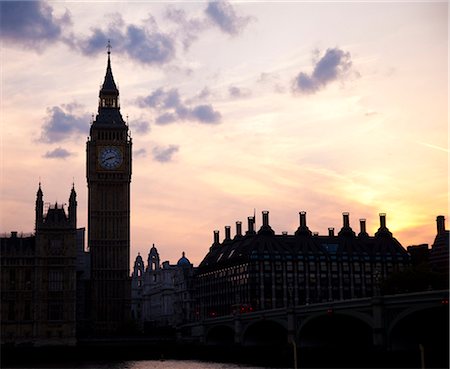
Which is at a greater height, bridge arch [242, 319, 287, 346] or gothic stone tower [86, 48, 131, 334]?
gothic stone tower [86, 48, 131, 334]

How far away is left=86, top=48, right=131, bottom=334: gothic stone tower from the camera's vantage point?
168250mm

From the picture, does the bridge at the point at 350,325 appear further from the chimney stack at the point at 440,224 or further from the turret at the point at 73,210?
the chimney stack at the point at 440,224

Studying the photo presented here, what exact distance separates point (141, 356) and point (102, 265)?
32.5 metres

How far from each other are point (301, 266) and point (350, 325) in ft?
188

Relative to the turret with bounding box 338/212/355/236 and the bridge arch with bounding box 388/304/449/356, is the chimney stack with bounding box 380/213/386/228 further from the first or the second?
the bridge arch with bounding box 388/304/449/356

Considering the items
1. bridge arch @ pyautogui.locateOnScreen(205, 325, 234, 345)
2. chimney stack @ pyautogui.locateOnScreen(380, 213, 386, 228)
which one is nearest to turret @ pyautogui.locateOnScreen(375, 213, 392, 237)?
chimney stack @ pyautogui.locateOnScreen(380, 213, 386, 228)

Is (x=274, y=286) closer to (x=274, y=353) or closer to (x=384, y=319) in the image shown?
(x=274, y=353)

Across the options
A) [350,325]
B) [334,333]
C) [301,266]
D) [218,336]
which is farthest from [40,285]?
[301,266]

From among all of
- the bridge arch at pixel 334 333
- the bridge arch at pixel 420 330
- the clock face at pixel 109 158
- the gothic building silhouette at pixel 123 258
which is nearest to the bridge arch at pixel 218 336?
the gothic building silhouette at pixel 123 258

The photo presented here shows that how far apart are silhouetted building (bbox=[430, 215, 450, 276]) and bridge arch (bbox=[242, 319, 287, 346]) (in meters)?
33.8

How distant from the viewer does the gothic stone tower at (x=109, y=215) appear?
16825 cm

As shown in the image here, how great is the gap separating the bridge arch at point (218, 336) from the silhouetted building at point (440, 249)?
125 ft

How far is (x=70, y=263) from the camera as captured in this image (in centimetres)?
14112

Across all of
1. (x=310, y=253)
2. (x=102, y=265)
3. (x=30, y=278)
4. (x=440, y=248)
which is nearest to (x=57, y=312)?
(x=30, y=278)
